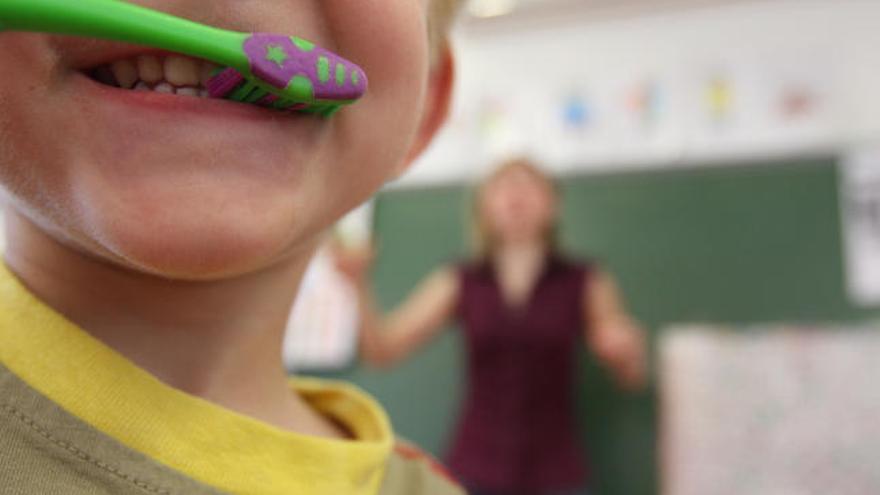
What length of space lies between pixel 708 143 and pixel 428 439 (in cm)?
83

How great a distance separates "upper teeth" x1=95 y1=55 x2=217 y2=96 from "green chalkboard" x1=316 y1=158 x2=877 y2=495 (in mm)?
1440

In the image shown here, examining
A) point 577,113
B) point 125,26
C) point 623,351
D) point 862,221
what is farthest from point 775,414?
point 125,26

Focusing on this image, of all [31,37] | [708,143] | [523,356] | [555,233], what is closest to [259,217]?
[31,37]

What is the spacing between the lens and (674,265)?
1.69m

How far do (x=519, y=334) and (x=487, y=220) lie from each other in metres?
0.27

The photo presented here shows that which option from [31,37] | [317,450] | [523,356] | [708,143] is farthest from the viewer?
[708,143]

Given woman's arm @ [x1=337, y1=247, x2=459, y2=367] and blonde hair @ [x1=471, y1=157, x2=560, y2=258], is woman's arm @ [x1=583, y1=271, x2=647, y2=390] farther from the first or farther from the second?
woman's arm @ [x1=337, y1=247, x2=459, y2=367]

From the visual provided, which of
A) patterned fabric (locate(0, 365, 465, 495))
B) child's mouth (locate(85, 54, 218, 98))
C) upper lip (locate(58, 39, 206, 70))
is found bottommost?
patterned fabric (locate(0, 365, 465, 495))

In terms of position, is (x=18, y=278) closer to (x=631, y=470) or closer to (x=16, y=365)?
(x=16, y=365)

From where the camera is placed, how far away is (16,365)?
0.36 m

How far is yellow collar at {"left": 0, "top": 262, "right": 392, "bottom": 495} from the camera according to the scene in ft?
1.18

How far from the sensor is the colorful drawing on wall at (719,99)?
5.72 ft

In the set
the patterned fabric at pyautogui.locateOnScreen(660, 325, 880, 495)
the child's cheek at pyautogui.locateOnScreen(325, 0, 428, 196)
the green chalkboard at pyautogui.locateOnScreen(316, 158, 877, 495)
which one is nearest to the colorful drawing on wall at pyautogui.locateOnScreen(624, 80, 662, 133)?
the green chalkboard at pyautogui.locateOnScreen(316, 158, 877, 495)

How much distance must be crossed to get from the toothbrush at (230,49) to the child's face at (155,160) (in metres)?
0.01
